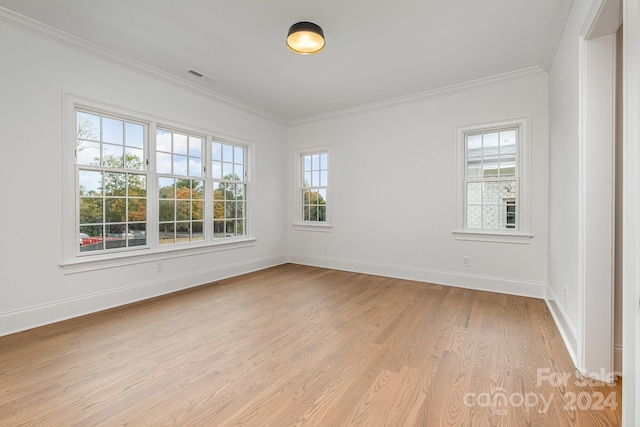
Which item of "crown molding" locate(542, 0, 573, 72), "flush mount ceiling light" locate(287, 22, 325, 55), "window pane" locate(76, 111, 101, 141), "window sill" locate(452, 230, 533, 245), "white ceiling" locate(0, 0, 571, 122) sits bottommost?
"window sill" locate(452, 230, 533, 245)

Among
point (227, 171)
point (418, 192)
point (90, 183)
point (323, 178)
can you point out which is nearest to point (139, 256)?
point (90, 183)

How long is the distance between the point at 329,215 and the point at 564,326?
12.3ft

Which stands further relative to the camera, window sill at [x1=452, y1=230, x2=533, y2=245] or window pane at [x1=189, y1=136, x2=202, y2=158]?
window pane at [x1=189, y1=136, x2=202, y2=158]

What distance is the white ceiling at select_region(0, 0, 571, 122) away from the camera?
102 inches

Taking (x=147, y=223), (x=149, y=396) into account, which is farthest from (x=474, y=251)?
(x=147, y=223)

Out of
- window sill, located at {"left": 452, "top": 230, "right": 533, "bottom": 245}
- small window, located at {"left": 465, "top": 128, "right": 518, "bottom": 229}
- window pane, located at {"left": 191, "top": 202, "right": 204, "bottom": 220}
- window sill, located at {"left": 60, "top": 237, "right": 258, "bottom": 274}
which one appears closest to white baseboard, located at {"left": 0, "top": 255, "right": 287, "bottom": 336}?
window sill, located at {"left": 60, "top": 237, "right": 258, "bottom": 274}

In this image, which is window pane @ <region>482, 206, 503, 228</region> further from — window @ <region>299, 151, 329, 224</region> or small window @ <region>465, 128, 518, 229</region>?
window @ <region>299, 151, 329, 224</region>

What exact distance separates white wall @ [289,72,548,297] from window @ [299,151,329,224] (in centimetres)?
22

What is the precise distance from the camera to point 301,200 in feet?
19.9

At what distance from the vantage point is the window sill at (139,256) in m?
3.15

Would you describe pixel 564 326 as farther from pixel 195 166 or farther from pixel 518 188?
pixel 195 166

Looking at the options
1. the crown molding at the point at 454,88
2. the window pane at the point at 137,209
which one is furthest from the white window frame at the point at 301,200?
the window pane at the point at 137,209

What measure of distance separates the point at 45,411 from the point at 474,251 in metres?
4.59

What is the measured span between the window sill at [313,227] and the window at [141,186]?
1.36 meters
